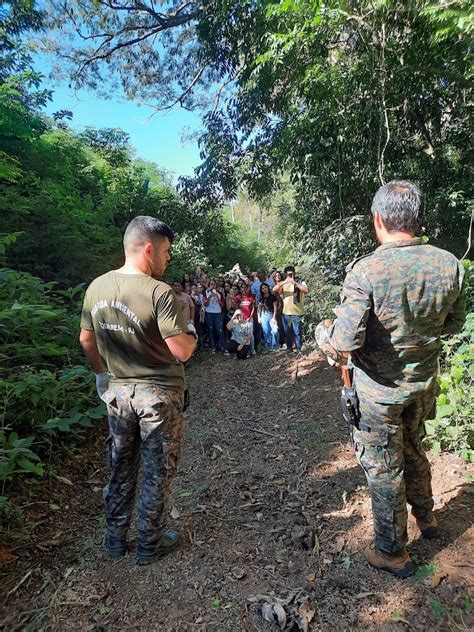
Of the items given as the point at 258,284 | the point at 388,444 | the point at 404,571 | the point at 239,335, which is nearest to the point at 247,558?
the point at 404,571

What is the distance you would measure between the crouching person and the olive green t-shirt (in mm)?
5794

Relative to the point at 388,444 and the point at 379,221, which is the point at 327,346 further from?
the point at 379,221

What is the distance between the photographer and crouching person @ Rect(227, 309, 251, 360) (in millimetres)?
8328

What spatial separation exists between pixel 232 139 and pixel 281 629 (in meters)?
8.29

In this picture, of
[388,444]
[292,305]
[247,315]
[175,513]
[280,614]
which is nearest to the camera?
[280,614]

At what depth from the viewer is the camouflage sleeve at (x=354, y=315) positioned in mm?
2043

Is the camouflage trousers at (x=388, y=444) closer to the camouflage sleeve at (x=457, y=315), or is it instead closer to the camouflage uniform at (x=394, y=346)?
the camouflage uniform at (x=394, y=346)

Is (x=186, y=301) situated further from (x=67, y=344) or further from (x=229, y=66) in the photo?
(x=229, y=66)

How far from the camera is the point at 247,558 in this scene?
2.53 metres

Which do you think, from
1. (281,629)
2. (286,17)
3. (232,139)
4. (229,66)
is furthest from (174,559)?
(229,66)

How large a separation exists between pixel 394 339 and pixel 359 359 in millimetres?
246

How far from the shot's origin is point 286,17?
5395 millimetres

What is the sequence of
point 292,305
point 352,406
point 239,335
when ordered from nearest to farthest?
point 352,406 < point 292,305 < point 239,335

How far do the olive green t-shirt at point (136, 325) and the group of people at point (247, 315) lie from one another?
553cm
